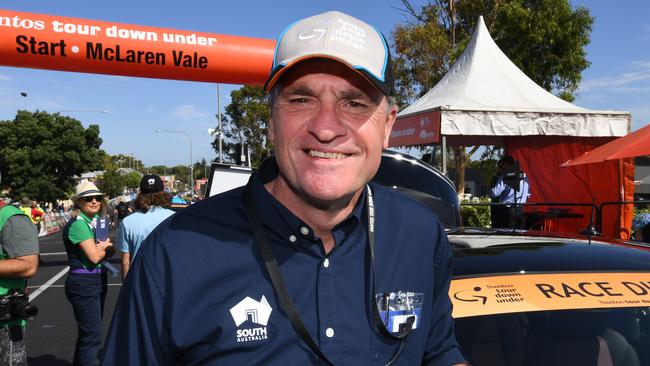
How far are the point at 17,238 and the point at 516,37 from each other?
71.7ft

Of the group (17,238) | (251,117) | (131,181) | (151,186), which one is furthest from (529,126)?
(131,181)

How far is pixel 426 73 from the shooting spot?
23703mm

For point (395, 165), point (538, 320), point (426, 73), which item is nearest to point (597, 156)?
point (395, 165)

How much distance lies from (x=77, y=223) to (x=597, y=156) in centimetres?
646

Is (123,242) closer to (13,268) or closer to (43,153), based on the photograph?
(13,268)

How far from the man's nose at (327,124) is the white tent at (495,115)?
8451 mm

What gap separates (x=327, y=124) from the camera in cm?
146

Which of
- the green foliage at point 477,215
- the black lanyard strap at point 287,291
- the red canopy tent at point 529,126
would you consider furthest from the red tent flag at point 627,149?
the black lanyard strap at point 287,291

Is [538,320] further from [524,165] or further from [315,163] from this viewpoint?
[524,165]

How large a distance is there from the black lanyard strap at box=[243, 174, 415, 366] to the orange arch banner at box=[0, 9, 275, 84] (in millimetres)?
6276

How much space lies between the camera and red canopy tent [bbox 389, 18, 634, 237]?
9961 millimetres

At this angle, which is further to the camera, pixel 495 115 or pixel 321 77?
pixel 495 115

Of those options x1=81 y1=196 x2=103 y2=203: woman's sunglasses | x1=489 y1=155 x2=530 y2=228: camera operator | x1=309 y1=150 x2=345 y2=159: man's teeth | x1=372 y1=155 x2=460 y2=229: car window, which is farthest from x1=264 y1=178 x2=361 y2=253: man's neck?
x1=489 y1=155 x2=530 y2=228: camera operator

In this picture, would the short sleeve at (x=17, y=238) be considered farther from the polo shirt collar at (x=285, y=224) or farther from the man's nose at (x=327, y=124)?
the man's nose at (x=327, y=124)
